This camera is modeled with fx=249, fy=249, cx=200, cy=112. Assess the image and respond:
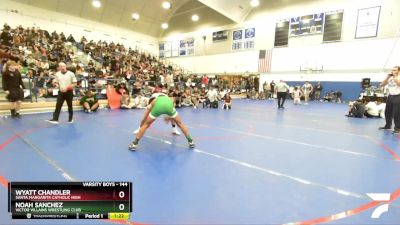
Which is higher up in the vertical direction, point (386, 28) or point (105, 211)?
point (386, 28)

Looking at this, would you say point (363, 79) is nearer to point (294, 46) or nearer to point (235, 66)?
point (294, 46)

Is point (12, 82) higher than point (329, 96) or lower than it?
higher

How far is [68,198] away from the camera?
1730 mm

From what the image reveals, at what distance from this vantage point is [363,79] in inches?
693

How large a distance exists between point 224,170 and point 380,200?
6.20 feet

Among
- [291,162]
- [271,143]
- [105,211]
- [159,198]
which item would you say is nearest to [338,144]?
[271,143]

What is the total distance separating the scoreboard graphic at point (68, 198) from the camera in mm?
1727

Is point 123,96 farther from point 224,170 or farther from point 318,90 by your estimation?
point 318,90

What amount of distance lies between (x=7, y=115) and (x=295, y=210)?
9594mm

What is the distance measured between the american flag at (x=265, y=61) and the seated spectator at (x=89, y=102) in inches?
648

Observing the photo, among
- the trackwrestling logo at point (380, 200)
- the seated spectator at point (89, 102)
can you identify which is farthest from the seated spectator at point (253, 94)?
the trackwrestling logo at point (380, 200)

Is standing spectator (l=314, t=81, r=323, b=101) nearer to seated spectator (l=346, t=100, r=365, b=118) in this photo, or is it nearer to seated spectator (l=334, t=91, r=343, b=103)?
seated spectator (l=334, t=91, r=343, b=103)

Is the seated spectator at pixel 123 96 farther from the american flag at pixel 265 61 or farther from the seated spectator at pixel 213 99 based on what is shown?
the american flag at pixel 265 61

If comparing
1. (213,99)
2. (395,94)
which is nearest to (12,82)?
(213,99)
